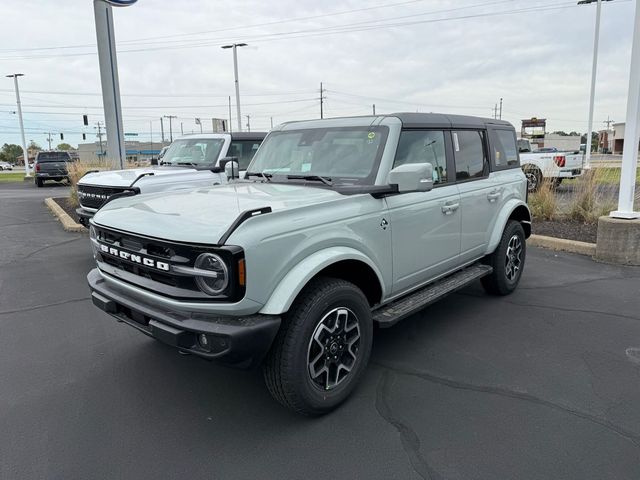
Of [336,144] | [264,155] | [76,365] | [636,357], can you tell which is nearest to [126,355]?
[76,365]

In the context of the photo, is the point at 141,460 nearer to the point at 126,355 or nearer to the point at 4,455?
the point at 4,455

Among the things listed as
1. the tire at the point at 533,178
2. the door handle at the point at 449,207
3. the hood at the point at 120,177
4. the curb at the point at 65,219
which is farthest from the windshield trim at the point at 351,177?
the tire at the point at 533,178

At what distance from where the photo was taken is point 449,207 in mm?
4219

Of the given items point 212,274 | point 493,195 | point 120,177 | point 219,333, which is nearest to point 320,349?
point 219,333

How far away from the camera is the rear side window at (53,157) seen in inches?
968

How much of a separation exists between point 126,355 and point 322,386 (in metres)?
1.91

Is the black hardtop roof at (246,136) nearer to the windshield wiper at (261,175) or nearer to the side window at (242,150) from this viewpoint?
the side window at (242,150)

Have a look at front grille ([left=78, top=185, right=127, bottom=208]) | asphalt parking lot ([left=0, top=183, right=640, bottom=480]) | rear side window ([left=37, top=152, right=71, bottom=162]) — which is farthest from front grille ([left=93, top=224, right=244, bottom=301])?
rear side window ([left=37, top=152, right=71, bottom=162])

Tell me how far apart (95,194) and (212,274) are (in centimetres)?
561

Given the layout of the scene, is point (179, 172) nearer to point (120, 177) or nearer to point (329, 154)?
point (120, 177)

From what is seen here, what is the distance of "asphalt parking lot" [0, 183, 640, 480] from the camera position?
2607 mm

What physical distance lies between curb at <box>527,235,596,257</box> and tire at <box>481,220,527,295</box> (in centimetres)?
244

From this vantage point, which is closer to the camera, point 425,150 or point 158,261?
point 158,261

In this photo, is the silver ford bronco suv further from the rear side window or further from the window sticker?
the rear side window
